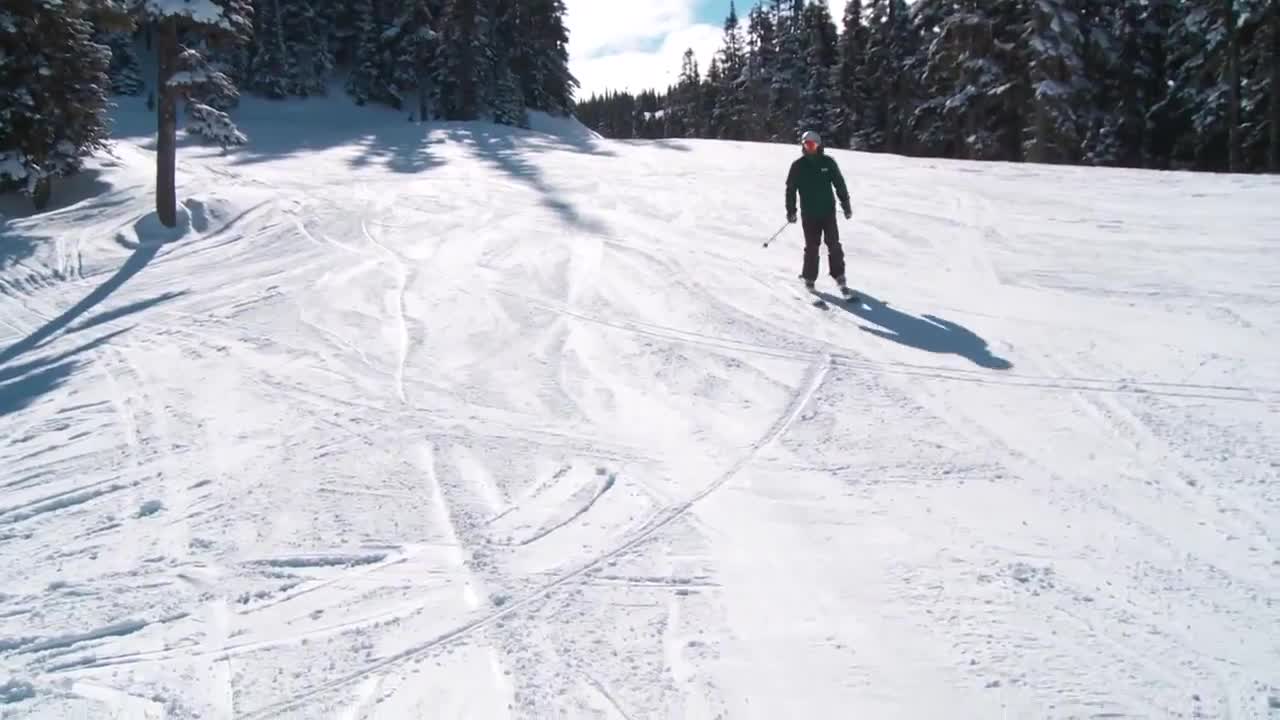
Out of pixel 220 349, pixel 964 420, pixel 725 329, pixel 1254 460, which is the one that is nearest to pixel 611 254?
pixel 725 329

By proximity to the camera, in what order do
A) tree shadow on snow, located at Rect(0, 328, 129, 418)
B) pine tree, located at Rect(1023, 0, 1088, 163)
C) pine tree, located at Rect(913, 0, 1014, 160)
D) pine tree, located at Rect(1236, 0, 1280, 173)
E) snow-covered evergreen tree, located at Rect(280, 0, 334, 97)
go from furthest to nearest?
snow-covered evergreen tree, located at Rect(280, 0, 334, 97) → pine tree, located at Rect(913, 0, 1014, 160) → pine tree, located at Rect(1236, 0, 1280, 173) → pine tree, located at Rect(1023, 0, 1088, 163) → tree shadow on snow, located at Rect(0, 328, 129, 418)

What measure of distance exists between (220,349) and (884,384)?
6139 mm

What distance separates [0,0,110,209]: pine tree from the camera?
14758 millimetres

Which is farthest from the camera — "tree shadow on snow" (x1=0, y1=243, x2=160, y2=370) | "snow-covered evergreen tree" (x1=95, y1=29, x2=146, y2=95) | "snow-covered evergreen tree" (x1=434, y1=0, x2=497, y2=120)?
"snow-covered evergreen tree" (x1=434, y1=0, x2=497, y2=120)

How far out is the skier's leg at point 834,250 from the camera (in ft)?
30.5

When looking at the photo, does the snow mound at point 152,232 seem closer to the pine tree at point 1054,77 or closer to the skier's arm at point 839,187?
the skier's arm at point 839,187

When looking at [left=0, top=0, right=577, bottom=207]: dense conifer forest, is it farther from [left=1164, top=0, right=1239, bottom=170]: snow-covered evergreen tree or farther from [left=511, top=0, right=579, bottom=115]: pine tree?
[left=1164, top=0, right=1239, bottom=170]: snow-covered evergreen tree

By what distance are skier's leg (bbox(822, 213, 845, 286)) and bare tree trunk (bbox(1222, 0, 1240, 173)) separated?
23.2m

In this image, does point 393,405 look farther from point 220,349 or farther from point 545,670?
point 545,670

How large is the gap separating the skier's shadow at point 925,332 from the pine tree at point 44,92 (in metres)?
14.0

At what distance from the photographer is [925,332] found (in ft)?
25.9

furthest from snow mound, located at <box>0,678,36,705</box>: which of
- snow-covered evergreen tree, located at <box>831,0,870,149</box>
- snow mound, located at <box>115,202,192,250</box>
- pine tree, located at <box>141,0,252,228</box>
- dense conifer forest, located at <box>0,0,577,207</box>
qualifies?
snow-covered evergreen tree, located at <box>831,0,870,149</box>

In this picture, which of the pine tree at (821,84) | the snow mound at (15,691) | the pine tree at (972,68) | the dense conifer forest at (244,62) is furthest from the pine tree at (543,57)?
the snow mound at (15,691)

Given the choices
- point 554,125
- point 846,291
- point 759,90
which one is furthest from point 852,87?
point 846,291
